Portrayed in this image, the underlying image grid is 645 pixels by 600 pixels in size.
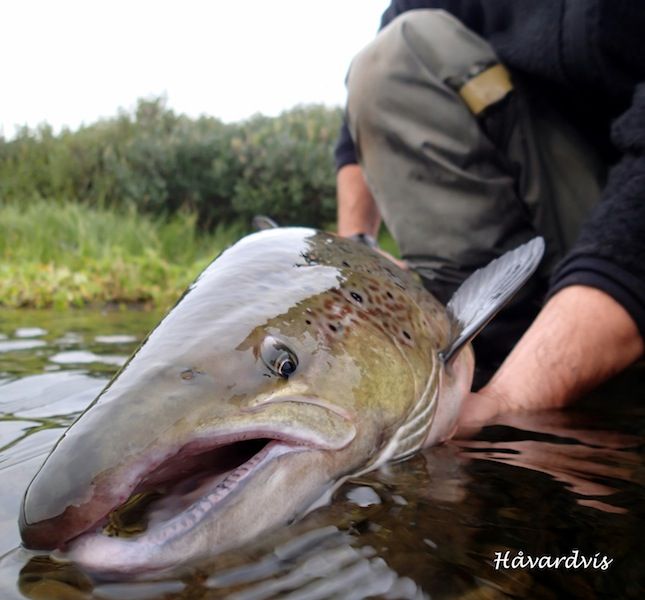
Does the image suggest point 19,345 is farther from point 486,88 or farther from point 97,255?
point 97,255

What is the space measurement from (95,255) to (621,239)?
5.84 meters

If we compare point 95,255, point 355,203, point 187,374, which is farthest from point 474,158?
point 95,255

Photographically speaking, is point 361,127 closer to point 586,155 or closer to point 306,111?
point 586,155

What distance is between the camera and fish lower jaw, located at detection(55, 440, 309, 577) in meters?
0.97

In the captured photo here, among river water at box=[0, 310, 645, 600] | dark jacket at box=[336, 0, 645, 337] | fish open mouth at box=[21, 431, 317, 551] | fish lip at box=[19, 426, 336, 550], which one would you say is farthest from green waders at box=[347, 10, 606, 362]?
fish lip at box=[19, 426, 336, 550]

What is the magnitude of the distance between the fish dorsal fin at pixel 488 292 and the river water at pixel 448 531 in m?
0.25

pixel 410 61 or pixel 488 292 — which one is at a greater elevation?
pixel 410 61

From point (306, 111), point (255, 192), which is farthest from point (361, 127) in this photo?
point (306, 111)

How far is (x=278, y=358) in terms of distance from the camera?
1.25 metres

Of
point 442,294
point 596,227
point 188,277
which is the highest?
point 596,227

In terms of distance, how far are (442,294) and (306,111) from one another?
9.17 m

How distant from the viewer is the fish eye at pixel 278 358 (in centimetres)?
124

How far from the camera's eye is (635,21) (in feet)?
7.71

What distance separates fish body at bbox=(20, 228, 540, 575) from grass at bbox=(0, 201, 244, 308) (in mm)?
4171
